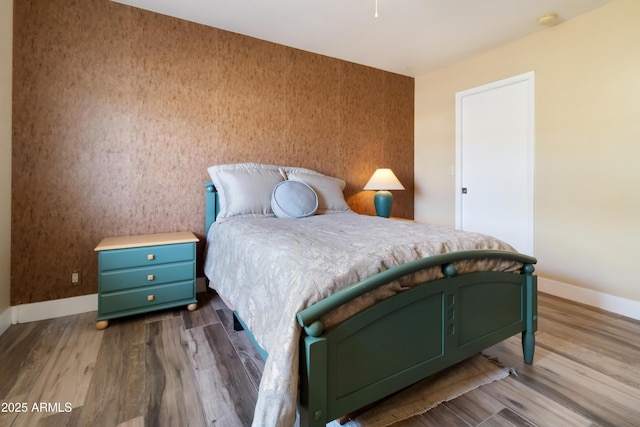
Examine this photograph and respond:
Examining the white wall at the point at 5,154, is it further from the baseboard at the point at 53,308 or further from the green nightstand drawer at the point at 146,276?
the green nightstand drawer at the point at 146,276

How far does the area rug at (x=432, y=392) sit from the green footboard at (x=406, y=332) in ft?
0.66

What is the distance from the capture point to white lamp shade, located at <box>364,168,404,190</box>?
337cm

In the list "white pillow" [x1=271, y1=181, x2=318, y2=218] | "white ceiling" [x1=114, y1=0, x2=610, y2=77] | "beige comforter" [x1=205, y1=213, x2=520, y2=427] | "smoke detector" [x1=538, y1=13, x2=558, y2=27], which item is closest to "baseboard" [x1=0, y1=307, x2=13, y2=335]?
"beige comforter" [x1=205, y1=213, x2=520, y2=427]

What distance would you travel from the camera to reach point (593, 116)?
2.50 meters

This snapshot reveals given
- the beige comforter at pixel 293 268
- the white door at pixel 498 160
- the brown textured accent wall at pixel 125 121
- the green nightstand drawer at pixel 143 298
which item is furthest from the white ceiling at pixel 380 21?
the green nightstand drawer at pixel 143 298

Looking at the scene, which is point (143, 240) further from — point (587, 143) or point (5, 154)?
point (587, 143)

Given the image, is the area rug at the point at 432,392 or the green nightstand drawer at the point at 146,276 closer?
the area rug at the point at 432,392

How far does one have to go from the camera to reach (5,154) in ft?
6.56

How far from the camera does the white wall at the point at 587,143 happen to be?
7.61 ft

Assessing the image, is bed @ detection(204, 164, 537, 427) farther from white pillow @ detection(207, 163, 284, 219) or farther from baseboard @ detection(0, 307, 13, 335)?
baseboard @ detection(0, 307, 13, 335)

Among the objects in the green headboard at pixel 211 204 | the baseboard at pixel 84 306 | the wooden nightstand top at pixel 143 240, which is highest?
the green headboard at pixel 211 204

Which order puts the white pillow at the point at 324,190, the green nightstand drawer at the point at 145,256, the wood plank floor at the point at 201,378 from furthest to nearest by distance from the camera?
1. the white pillow at the point at 324,190
2. the green nightstand drawer at the point at 145,256
3. the wood plank floor at the point at 201,378

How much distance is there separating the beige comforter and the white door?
5.98ft

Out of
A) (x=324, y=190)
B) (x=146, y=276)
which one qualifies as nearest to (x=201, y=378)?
(x=146, y=276)
